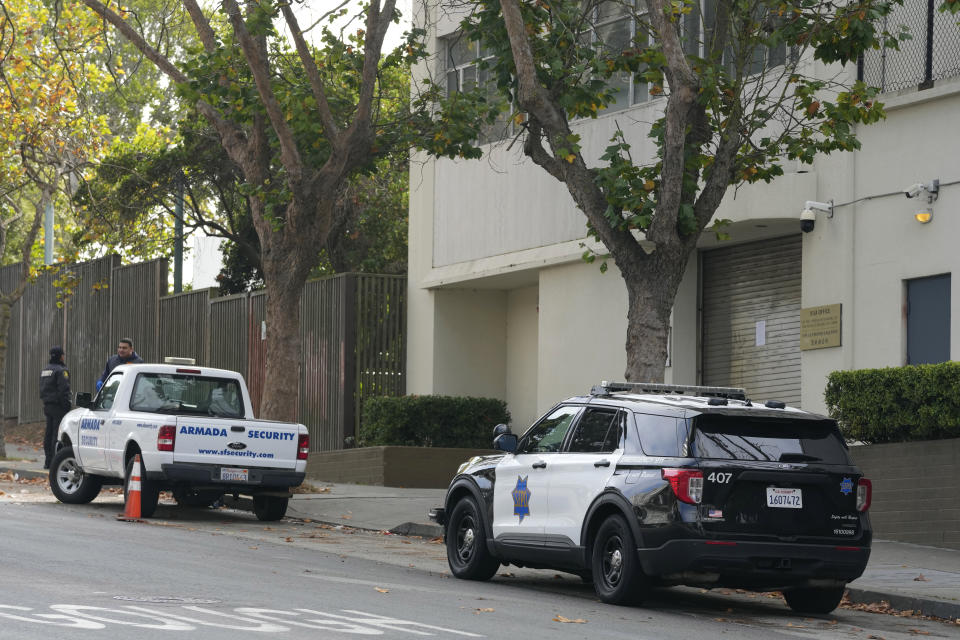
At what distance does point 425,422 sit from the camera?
2564 centimetres

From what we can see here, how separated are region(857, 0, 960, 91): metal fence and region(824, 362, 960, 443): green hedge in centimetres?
388

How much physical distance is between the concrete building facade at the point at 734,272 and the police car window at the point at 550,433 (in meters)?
6.70

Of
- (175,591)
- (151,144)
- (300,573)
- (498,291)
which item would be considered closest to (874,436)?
(300,573)

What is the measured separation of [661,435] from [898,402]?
634 cm

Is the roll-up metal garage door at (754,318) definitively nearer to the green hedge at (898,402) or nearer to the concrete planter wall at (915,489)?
the green hedge at (898,402)

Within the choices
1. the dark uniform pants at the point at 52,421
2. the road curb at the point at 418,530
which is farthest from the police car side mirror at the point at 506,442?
the dark uniform pants at the point at 52,421

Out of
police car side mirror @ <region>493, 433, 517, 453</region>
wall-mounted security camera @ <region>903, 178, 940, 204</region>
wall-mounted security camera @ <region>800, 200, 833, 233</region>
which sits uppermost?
wall-mounted security camera @ <region>903, 178, 940, 204</region>

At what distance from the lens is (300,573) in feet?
42.3

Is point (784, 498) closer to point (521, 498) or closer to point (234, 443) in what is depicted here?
point (521, 498)

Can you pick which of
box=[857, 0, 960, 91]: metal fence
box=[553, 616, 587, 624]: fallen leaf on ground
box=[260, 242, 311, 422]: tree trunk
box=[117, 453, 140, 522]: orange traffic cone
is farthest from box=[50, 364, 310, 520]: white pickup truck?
box=[857, 0, 960, 91]: metal fence

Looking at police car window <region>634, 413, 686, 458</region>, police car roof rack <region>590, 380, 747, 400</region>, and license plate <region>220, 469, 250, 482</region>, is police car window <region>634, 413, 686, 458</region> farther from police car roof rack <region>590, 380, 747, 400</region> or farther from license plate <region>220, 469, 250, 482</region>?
license plate <region>220, 469, 250, 482</region>

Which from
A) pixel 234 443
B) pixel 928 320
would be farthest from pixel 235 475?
pixel 928 320

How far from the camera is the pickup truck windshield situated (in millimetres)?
18609

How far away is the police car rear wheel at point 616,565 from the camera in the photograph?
11.3 m
